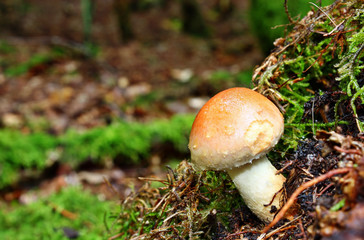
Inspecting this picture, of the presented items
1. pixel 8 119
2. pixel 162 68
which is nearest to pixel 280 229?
pixel 8 119

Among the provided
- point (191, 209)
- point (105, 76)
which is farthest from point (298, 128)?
point (105, 76)

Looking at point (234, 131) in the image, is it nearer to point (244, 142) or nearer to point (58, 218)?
point (244, 142)

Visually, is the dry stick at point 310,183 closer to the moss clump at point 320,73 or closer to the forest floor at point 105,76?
the moss clump at point 320,73

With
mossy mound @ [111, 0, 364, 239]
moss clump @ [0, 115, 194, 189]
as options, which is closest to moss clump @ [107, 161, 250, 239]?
mossy mound @ [111, 0, 364, 239]

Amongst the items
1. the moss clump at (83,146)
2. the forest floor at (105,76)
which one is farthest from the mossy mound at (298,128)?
the moss clump at (83,146)

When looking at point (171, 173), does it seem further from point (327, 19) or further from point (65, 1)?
point (65, 1)

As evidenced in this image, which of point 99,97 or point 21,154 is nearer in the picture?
point 21,154
